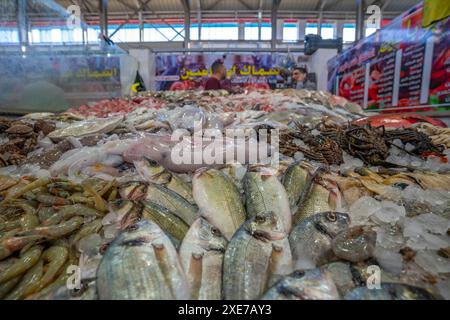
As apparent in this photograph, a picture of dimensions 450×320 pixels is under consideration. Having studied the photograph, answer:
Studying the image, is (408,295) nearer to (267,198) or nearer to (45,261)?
(267,198)

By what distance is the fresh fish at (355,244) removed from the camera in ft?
3.98

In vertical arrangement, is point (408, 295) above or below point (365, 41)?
below

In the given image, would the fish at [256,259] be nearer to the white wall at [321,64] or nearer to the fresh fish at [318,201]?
the fresh fish at [318,201]

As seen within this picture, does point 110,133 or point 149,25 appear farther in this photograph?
point 149,25

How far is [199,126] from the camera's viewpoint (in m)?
3.50

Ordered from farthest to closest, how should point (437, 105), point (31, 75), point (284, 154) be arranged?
1. point (31, 75)
2. point (437, 105)
3. point (284, 154)

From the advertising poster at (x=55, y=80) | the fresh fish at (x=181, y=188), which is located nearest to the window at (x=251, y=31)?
the advertising poster at (x=55, y=80)

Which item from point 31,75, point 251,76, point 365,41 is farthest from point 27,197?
point 251,76

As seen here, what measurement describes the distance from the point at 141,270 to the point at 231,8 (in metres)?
17.8

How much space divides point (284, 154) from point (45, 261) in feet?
7.23

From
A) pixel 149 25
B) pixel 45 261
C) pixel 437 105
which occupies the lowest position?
pixel 45 261

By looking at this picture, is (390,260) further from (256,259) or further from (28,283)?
(28,283)

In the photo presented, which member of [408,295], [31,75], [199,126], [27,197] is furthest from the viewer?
[31,75]

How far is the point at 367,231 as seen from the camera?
4.14 ft
